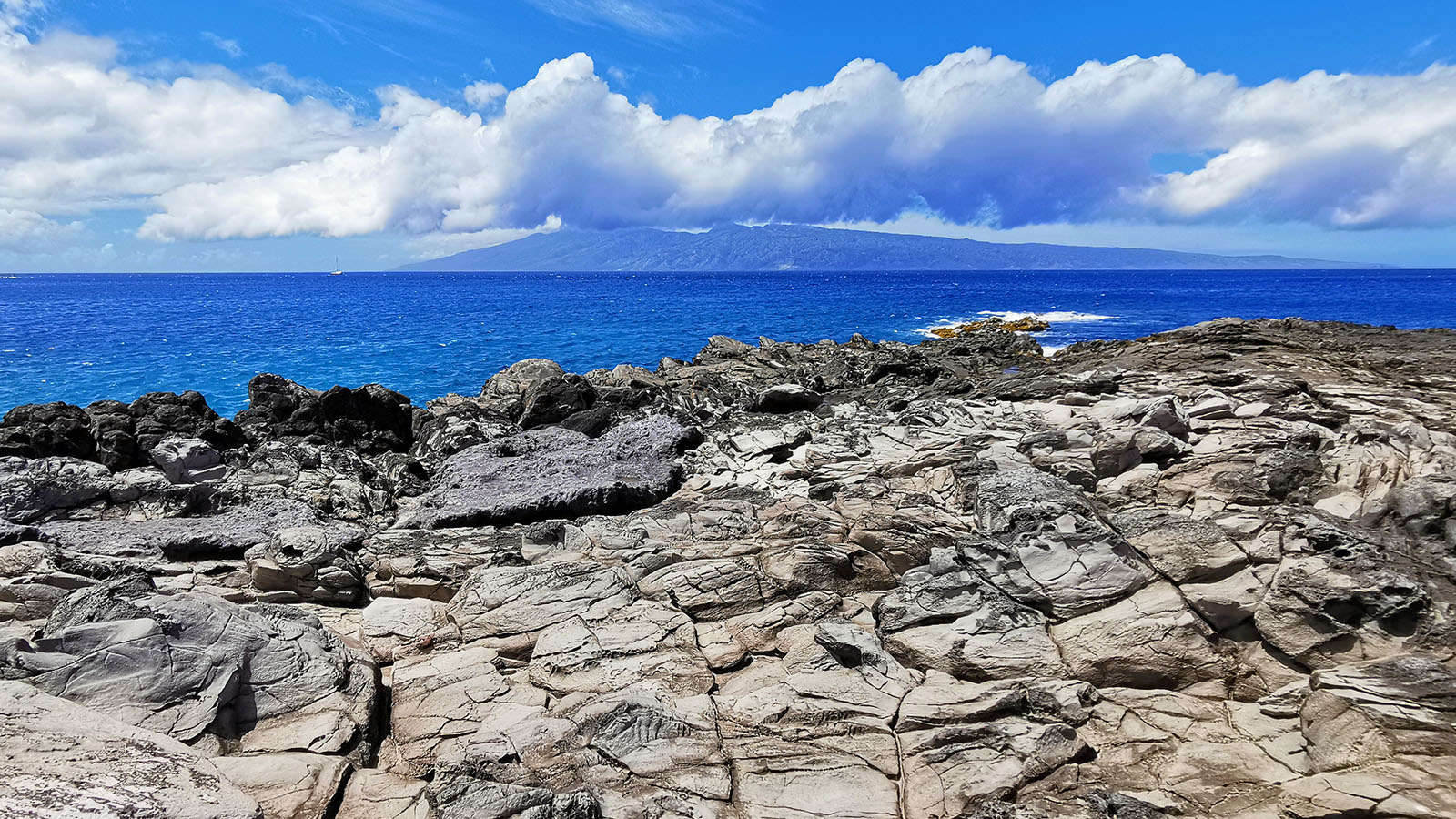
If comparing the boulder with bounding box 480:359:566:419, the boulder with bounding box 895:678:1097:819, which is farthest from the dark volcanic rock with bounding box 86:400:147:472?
the boulder with bounding box 895:678:1097:819

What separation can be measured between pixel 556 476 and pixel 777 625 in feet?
25.0

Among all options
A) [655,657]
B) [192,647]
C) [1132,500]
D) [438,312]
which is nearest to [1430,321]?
[1132,500]

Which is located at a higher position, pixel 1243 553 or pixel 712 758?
pixel 1243 553

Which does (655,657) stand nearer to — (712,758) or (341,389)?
(712,758)

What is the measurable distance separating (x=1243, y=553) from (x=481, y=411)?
62.3ft

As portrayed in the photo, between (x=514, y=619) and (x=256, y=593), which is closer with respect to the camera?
(x=514, y=619)

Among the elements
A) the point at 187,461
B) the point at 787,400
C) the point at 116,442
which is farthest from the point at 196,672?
the point at 787,400

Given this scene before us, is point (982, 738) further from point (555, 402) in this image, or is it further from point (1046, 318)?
point (1046, 318)

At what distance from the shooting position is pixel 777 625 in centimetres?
915

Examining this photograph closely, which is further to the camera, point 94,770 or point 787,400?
point 787,400

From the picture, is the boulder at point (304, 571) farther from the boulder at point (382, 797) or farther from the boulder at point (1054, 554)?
the boulder at point (1054, 554)

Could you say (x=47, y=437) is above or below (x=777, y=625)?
above

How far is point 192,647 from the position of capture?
23.9 feet

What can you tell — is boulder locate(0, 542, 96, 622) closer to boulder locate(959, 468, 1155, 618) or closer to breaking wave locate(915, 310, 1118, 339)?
boulder locate(959, 468, 1155, 618)
